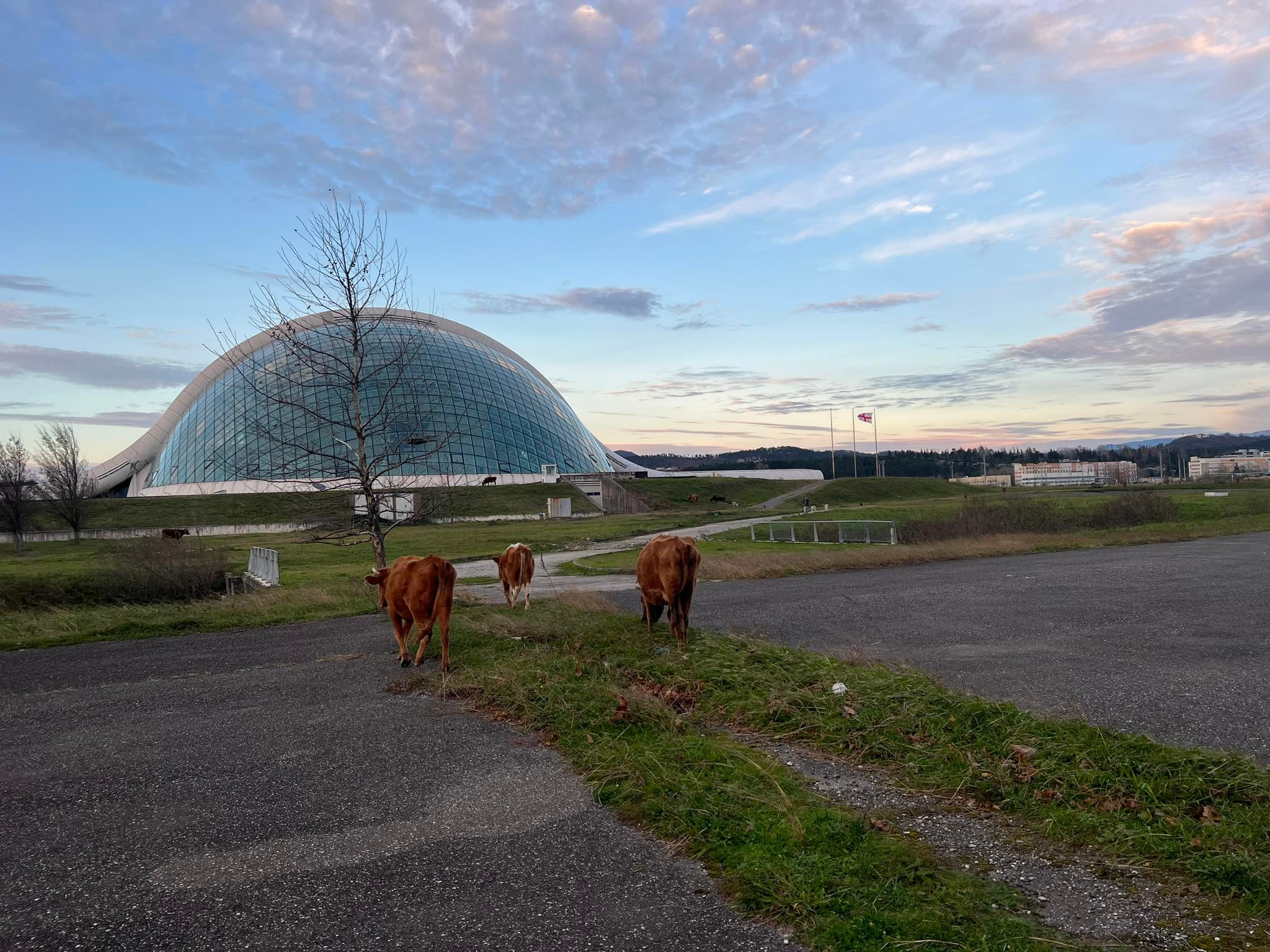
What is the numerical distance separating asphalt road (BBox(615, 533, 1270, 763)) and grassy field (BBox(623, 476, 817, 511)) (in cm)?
4538

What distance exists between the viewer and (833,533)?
116 ft

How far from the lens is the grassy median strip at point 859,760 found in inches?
160

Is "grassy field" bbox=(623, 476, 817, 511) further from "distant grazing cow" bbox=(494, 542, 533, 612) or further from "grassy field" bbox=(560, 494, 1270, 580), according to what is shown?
"distant grazing cow" bbox=(494, 542, 533, 612)

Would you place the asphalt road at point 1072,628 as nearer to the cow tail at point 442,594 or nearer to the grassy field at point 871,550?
the grassy field at point 871,550

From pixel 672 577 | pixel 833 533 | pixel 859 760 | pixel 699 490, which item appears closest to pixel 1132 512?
pixel 833 533

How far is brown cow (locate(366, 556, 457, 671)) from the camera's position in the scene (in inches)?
402

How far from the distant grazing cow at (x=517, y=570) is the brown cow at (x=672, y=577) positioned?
3.80 m

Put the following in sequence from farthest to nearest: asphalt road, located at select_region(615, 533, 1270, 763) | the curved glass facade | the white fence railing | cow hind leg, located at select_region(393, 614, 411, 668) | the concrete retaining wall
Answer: the curved glass facade → the concrete retaining wall → the white fence railing → cow hind leg, located at select_region(393, 614, 411, 668) → asphalt road, located at select_region(615, 533, 1270, 763)

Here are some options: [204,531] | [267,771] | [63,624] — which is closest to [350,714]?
[267,771]

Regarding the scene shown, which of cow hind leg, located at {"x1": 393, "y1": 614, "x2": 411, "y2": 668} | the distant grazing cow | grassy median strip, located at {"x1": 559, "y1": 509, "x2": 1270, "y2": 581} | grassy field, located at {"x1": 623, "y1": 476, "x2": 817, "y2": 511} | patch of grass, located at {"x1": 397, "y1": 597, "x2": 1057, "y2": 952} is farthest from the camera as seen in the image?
grassy field, located at {"x1": 623, "y1": 476, "x2": 817, "y2": 511}

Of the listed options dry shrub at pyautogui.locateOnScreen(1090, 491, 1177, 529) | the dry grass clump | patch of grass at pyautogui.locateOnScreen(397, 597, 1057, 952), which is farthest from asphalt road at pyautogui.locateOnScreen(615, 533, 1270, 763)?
dry shrub at pyautogui.locateOnScreen(1090, 491, 1177, 529)

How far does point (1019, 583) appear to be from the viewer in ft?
61.0

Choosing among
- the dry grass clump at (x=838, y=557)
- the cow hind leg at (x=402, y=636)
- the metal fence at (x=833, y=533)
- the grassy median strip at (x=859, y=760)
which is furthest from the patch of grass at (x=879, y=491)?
the grassy median strip at (x=859, y=760)

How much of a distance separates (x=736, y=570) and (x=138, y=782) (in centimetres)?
1730
